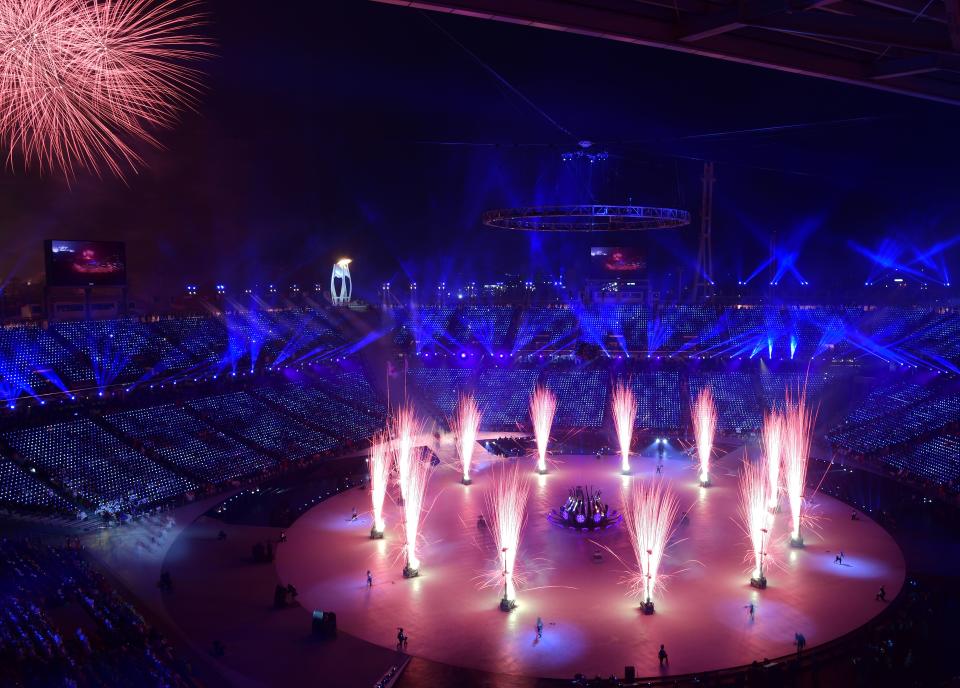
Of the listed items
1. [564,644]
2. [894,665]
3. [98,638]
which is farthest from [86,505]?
[894,665]

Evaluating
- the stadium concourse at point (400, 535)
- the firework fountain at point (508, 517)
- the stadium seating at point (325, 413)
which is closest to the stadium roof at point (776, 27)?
the stadium concourse at point (400, 535)

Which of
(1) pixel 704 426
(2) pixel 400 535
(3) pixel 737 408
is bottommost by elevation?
(2) pixel 400 535

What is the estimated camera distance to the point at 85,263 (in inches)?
1766

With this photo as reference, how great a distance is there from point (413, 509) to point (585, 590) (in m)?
7.76

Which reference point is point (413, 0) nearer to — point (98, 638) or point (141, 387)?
point (98, 638)

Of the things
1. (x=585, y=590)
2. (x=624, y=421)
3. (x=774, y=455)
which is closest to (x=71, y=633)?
(x=585, y=590)

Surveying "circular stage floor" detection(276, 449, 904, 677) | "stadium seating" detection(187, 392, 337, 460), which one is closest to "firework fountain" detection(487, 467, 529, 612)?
"circular stage floor" detection(276, 449, 904, 677)

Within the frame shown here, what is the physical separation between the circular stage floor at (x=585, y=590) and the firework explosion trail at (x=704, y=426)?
2768 millimetres

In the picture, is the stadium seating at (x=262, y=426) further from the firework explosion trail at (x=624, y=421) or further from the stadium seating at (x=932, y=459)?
the stadium seating at (x=932, y=459)

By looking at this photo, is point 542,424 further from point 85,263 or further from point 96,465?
point 85,263

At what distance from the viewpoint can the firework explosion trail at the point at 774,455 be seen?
31031 millimetres

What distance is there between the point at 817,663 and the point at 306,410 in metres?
35.2

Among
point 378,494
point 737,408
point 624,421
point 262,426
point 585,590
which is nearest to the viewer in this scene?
point 585,590

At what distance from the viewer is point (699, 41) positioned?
21.9 feet
